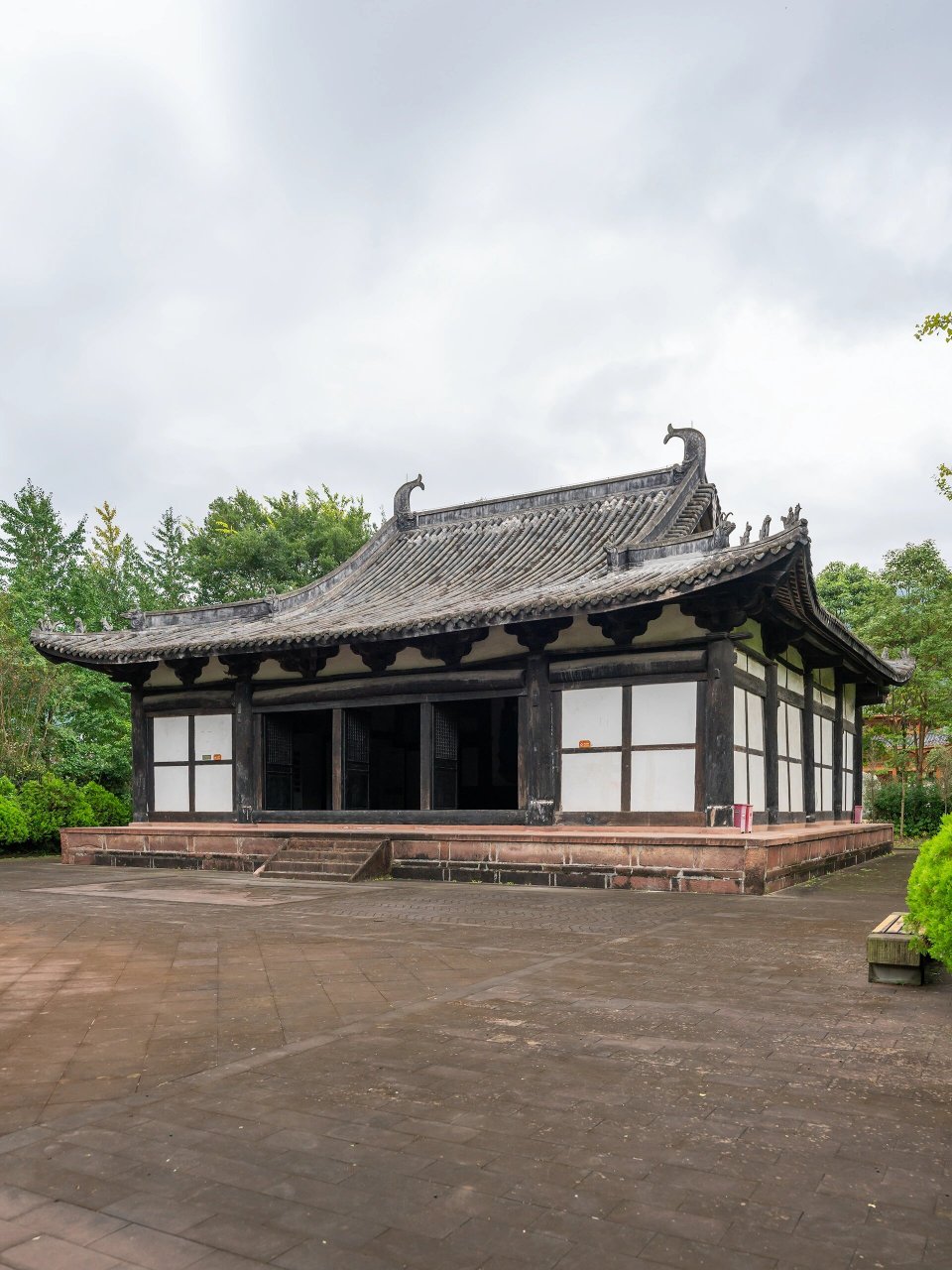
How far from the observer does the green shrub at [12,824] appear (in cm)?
2192

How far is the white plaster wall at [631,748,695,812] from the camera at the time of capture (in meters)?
14.7

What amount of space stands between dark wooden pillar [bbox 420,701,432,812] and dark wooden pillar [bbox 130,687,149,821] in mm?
6499

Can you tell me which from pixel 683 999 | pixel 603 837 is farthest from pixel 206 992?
pixel 603 837

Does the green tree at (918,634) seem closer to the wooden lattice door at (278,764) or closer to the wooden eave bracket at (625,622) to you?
the wooden eave bracket at (625,622)

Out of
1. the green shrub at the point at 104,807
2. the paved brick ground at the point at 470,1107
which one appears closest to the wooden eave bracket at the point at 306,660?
the green shrub at the point at 104,807

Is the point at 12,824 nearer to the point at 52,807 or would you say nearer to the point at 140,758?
the point at 52,807

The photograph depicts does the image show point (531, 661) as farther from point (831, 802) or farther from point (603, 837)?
point (831, 802)

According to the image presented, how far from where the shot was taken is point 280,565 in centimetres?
3869

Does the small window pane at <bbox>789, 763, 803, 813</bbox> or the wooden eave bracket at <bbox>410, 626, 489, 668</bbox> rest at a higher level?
the wooden eave bracket at <bbox>410, 626, 489, 668</bbox>

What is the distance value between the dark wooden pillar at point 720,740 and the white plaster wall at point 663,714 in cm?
33

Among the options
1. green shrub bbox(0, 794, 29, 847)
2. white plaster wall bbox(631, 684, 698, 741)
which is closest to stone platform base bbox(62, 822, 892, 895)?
white plaster wall bbox(631, 684, 698, 741)

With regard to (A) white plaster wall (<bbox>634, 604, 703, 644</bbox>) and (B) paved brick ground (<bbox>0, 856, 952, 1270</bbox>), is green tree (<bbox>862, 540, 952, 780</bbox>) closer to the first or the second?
(A) white plaster wall (<bbox>634, 604, 703, 644</bbox>)

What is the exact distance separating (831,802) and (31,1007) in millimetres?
19051

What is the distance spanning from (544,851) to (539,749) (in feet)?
6.29
